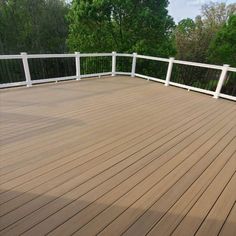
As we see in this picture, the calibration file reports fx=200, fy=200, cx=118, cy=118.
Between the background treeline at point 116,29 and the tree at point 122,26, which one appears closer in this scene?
the tree at point 122,26

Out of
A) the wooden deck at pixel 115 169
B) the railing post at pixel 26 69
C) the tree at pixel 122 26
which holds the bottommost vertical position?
the wooden deck at pixel 115 169

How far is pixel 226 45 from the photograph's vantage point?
12828 millimetres

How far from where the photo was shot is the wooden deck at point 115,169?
1.63m

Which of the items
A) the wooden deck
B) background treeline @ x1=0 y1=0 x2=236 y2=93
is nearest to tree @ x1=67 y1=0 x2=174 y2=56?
background treeline @ x1=0 y1=0 x2=236 y2=93

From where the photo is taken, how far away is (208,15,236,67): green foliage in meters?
12.6

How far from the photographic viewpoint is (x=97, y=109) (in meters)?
3.92

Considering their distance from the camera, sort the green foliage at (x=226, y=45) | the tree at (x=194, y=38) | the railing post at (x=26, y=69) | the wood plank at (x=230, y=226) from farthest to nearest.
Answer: the tree at (x=194, y=38) < the green foliage at (x=226, y=45) < the railing post at (x=26, y=69) < the wood plank at (x=230, y=226)

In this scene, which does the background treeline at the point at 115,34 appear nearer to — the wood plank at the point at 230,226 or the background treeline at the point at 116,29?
the background treeline at the point at 116,29

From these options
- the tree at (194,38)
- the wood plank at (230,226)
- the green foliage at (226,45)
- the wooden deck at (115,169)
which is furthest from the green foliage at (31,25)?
the wood plank at (230,226)

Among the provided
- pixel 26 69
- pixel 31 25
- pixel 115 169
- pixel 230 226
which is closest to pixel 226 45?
pixel 26 69

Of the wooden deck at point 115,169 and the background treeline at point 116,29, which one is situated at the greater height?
the background treeline at point 116,29

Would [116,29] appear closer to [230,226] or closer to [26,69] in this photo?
[26,69]

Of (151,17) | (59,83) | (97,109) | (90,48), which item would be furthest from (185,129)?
(90,48)

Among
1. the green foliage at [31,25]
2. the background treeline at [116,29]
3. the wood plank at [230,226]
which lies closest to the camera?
the wood plank at [230,226]
